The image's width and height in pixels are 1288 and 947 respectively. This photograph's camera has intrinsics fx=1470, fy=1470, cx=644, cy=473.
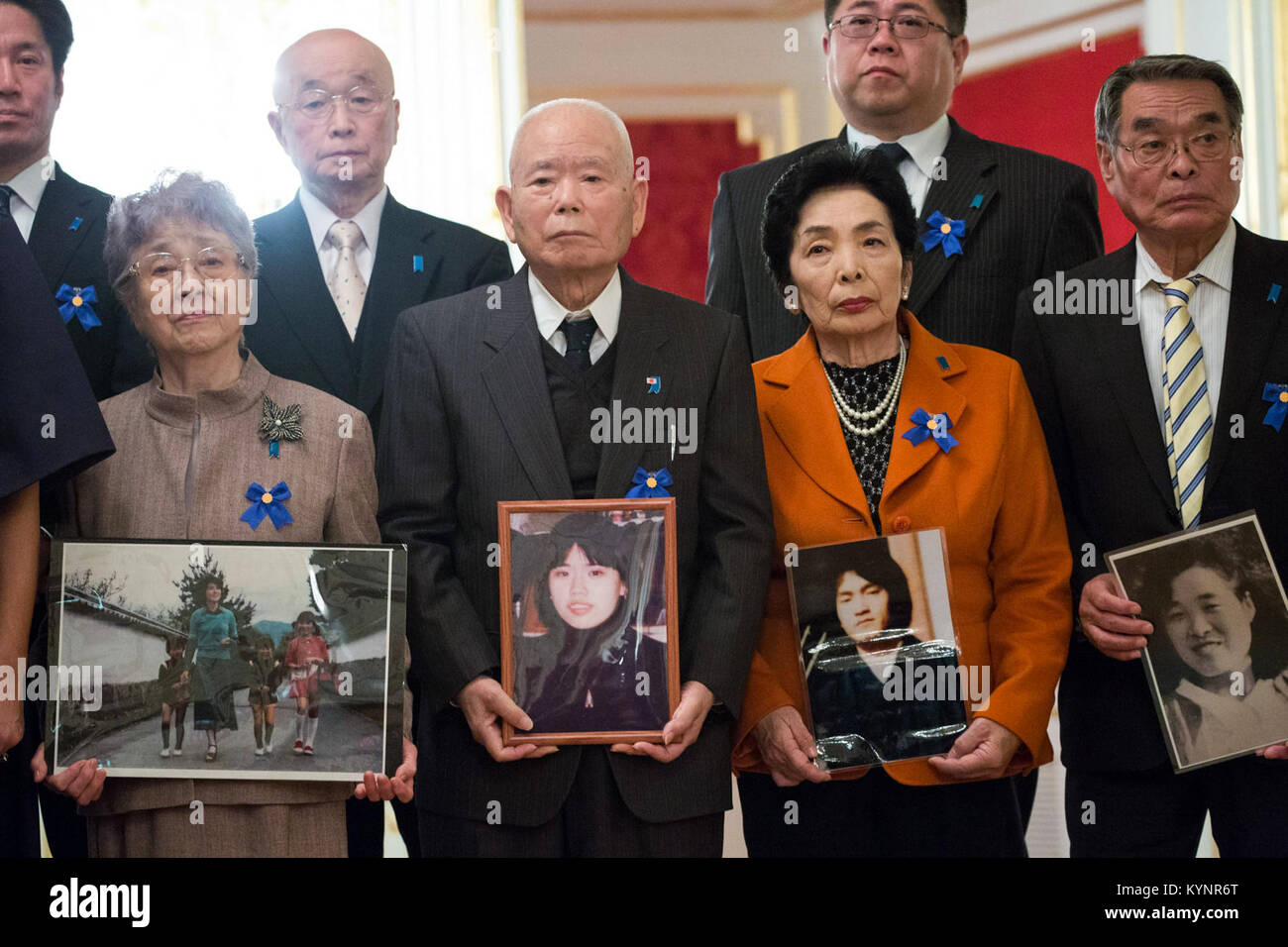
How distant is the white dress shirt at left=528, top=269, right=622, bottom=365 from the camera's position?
2471 millimetres

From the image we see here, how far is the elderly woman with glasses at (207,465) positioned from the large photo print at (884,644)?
2.30 ft

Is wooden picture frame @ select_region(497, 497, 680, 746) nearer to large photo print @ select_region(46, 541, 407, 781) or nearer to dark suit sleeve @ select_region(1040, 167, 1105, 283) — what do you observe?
large photo print @ select_region(46, 541, 407, 781)

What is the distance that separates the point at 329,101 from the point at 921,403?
1293 mm

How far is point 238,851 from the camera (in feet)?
7.80

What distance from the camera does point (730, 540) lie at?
241 centimetres

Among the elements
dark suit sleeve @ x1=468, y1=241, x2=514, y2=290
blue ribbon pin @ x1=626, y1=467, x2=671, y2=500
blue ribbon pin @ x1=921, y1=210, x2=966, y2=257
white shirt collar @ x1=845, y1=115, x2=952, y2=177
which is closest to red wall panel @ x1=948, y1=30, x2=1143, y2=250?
white shirt collar @ x1=845, y1=115, x2=952, y2=177

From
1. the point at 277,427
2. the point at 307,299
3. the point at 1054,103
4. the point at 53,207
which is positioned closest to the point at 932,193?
the point at 307,299

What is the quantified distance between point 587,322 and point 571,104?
0.36m

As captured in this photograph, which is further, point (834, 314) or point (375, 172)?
point (375, 172)

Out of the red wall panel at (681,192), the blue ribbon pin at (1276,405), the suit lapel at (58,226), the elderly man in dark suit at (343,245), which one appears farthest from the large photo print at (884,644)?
the red wall panel at (681,192)

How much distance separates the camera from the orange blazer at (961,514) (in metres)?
2.48

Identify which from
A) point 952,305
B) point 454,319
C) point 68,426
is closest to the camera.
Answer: point 68,426
